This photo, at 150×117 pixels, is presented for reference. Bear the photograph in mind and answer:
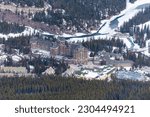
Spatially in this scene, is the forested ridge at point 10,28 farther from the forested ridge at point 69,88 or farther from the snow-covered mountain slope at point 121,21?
the forested ridge at point 69,88

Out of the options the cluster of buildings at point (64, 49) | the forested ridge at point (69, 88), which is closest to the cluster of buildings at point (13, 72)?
the forested ridge at point (69, 88)

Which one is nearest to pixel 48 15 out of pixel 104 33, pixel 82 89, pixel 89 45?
pixel 104 33

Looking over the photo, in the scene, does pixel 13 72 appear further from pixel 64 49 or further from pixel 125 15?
pixel 125 15

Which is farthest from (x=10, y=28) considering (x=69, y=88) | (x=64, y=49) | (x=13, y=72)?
(x=69, y=88)

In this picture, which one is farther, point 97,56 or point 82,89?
point 97,56

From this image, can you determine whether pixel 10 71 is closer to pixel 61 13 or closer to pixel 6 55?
pixel 6 55

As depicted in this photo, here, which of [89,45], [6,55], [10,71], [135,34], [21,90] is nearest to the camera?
[21,90]

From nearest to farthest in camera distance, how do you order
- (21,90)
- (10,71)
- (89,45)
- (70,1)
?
1. (21,90)
2. (10,71)
3. (89,45)
4. (70,1)

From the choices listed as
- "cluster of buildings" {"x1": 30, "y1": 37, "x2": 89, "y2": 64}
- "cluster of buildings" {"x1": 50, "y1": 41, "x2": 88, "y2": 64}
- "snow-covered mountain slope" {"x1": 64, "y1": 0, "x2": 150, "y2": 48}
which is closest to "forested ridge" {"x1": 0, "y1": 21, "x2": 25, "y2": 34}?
"cluster of buildings" {"x1": 30, "y1": 37, "x2": 89, "y2": 64}

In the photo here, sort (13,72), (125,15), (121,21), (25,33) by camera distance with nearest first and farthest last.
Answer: (13,72)
(25,33)
(121,21)
(125,15)
